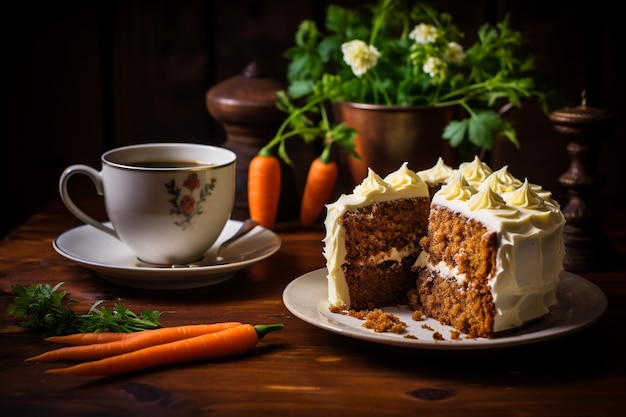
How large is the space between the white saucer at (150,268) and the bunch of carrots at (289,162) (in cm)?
14

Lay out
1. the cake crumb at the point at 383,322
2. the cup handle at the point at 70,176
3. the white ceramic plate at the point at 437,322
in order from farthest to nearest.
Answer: the cup handle at the point at 70,176 → the cake crumb at the point at 383,322 → the white ceramic plate at the point at 437,322

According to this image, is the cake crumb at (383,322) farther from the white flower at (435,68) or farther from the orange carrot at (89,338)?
the white flower at (435,68)

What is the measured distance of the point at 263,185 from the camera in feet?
6.64

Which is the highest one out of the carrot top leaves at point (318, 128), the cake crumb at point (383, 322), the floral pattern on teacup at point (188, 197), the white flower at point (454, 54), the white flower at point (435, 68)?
the white flower at point (454, 54)

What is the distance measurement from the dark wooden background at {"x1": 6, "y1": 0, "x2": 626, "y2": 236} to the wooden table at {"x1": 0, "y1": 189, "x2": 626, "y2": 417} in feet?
3.33

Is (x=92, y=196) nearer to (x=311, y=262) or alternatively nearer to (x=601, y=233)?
(x=311, y=262)

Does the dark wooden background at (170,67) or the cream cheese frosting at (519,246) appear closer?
the cream cheese frosting at (519,246)

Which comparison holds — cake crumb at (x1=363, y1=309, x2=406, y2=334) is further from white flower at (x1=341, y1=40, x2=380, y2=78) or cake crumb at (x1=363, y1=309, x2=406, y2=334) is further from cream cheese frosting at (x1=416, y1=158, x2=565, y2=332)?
white flower at (x1=341, y1=40, x2=380, y2=78)

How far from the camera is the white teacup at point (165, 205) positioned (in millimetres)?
1623

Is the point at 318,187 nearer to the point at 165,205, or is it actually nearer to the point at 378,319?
the point at 165,205

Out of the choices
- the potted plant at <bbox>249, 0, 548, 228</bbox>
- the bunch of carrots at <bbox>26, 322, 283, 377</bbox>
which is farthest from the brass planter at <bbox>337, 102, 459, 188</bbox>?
the bunch of carrots at <bbox>26, 322, 283, 377</bbox>

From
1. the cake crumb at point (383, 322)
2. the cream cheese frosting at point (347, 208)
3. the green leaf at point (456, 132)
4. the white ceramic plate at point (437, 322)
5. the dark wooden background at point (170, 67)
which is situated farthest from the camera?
the dark wooden background at point (170, 67)

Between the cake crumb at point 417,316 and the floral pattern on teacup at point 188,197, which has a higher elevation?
the floral pattern on teacup at point 188,197

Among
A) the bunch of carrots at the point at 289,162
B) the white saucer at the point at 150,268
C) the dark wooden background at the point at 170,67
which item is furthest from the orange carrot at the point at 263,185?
the dark wooden background at the point at 170,67
